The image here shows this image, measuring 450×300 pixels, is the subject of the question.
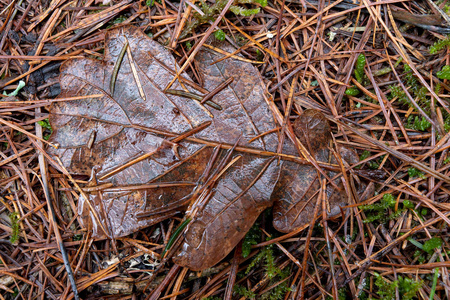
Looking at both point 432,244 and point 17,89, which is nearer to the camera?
point 432,244

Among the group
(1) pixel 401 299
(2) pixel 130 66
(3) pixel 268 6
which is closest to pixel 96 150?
(2) pixel 130 66

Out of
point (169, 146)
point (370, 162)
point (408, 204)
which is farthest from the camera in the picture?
point (370, 162)

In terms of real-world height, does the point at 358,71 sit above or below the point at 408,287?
above

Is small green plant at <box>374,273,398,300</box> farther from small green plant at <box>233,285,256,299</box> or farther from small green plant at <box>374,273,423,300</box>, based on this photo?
small green plant at <box>233,285,256,299</box>

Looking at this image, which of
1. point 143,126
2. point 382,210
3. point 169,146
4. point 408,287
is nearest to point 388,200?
point 382,210

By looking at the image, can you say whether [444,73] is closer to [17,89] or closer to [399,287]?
[399,287]
